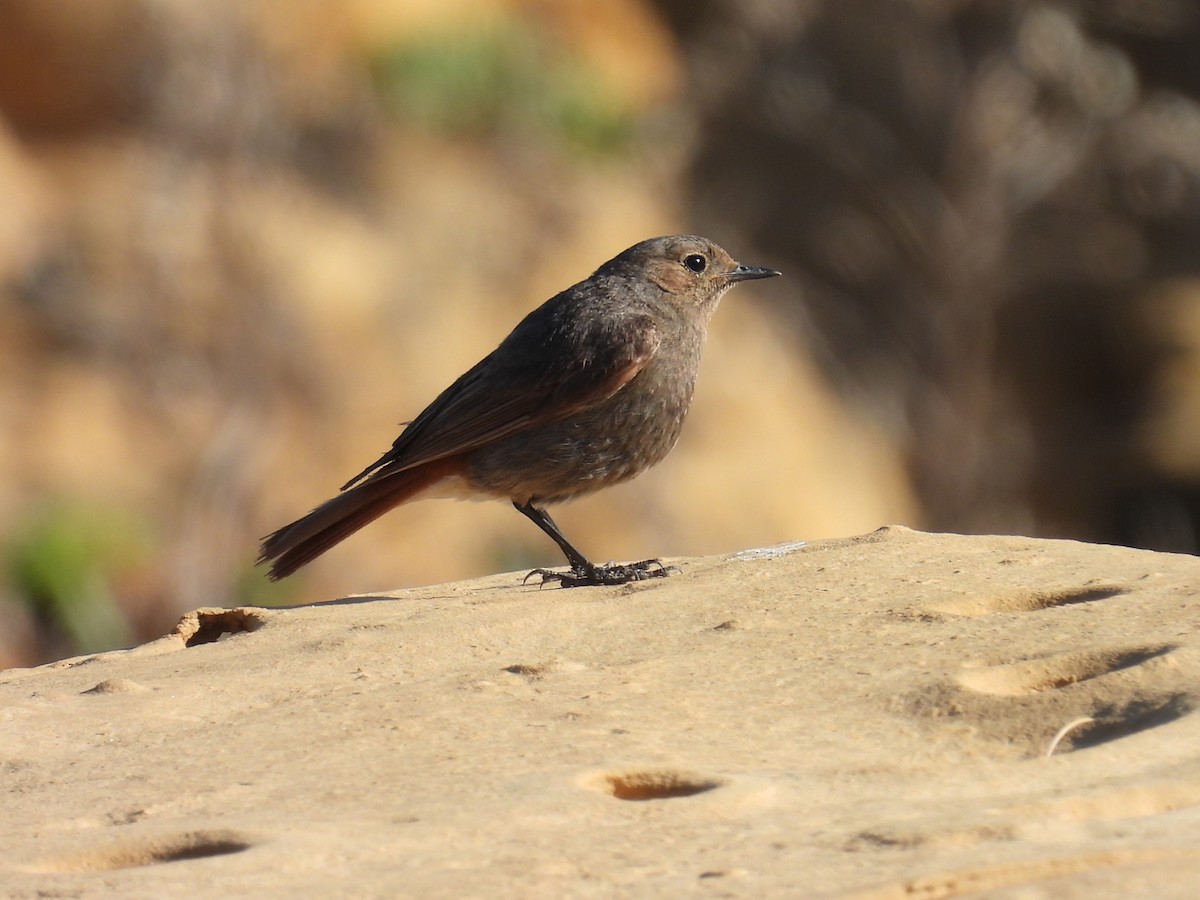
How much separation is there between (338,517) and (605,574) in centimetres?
107

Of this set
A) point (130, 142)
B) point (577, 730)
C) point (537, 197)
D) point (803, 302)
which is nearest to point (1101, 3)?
point (803, 302)

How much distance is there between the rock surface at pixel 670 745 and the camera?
2.64 meters

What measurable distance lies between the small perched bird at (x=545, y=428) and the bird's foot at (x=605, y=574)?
2cm

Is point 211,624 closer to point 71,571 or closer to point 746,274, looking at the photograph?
point 746,274

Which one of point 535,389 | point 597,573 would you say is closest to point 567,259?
point 535,389

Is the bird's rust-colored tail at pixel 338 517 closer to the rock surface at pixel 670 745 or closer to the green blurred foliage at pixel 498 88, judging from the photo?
the rock surface at pixel 670 745

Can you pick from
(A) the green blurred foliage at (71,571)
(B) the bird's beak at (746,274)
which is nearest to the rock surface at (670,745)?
(B) the bird's beak at (746,274)

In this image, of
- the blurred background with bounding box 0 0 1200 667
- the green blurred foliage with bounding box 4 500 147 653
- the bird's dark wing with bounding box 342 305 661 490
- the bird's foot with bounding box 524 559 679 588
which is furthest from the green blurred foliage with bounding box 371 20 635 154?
the bird's foot with bounding box 524 559 679 588

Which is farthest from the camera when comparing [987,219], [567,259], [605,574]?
[987,219]

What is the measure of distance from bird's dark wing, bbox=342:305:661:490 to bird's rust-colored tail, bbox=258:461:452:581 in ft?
0.22

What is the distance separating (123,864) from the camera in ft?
9.78

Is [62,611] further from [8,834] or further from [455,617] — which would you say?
[8,834]

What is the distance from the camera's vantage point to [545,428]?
6328 mm

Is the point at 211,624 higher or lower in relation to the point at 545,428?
lower
